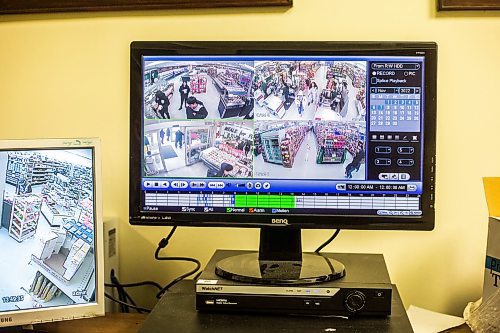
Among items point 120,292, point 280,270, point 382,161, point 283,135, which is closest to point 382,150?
point 382,161

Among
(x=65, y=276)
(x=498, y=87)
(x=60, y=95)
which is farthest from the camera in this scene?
(x=60, y=95)

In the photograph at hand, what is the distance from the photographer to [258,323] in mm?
1021

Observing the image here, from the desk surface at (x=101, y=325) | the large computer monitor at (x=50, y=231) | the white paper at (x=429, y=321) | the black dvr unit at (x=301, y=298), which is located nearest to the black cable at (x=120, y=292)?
the desk surface at (x=101, y=325)

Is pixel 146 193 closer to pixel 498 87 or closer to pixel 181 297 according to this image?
pixel 181 297

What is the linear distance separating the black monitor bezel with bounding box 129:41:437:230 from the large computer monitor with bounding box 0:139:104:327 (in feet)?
0.27

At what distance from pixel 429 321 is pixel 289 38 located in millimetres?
651

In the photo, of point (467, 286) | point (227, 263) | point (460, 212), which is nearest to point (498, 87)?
point (460, 212)

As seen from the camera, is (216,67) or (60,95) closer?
(216,67)

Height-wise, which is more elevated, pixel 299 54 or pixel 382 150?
pixel 299 54

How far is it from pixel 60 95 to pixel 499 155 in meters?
0.98

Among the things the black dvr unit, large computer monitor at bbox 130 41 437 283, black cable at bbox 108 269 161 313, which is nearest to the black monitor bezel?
large computer monitor at bbox 130 41 437 283

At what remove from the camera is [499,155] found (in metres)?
1.33

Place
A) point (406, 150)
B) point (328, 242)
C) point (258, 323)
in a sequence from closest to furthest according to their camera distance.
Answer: point (258, 323) → point (406, 150) → point (328, 242)

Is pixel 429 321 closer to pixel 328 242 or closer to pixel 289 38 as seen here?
pixel 328 242
